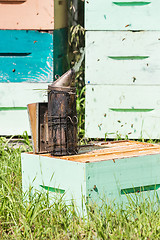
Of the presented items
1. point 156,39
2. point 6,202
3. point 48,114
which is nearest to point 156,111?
point 156,39

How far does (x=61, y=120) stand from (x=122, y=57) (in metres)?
0.99

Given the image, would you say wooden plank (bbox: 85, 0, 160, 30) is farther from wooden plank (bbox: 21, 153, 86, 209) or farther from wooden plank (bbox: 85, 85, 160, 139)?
wooden plank (bbox: 21, 153, 86, 209)

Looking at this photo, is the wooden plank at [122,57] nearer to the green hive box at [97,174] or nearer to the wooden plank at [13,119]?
the wooden plank at [13,119]

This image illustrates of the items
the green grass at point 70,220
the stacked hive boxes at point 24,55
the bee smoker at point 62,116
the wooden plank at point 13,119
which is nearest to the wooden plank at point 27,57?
the stacked hive boxes at point 24,55

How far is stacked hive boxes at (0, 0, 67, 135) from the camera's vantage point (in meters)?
2.93

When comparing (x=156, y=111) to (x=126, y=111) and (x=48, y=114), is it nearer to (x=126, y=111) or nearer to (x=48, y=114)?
(x=126, y=111)

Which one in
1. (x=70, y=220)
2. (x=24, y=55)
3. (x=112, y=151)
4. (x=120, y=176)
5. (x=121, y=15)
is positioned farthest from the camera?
(x=24, y=55)

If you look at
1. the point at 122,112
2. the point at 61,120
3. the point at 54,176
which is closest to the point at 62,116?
the point at 61,120

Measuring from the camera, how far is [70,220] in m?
1.94

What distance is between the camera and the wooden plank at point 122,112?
9.73ft

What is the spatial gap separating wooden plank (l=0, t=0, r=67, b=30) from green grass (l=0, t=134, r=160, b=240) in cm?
117

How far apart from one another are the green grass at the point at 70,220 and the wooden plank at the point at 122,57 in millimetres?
1041

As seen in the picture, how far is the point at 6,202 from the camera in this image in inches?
84.0

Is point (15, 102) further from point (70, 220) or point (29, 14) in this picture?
point (70, 220)
